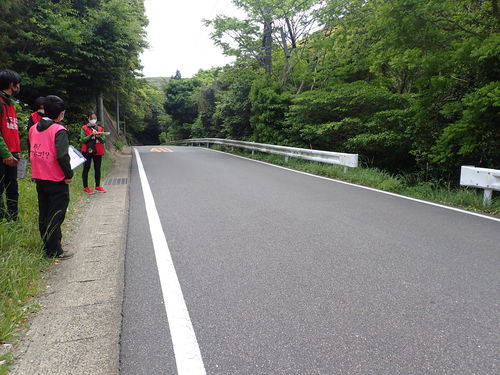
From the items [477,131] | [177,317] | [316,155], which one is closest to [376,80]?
[316,155]

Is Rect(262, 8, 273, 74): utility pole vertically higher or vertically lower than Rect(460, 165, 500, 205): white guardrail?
higher

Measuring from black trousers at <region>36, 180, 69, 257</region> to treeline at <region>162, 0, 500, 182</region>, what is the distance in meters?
7.47

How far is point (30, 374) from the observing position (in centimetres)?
215

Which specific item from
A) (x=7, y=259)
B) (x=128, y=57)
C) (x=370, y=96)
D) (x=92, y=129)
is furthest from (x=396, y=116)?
(x=7, y=259)

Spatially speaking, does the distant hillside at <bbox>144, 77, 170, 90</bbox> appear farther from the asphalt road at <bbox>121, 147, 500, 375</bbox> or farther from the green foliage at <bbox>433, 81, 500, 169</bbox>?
the asphalt road at <bbox>121, 147, 500, 375</bbox>

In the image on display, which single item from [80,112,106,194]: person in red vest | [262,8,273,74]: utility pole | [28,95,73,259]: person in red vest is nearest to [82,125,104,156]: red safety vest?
[80,112,106,194]: person in red vest

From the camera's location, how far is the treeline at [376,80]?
8.13m

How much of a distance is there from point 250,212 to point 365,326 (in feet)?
11.4

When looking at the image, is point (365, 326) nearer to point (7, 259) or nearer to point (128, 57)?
point (7, 259)

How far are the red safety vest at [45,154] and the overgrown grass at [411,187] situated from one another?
6634 millimetres

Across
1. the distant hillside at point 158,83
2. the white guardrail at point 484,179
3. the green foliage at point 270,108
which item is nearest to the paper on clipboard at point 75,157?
the white guardrail at point 484,179

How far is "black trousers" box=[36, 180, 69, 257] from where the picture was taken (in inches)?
154

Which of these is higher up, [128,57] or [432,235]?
[128,57]

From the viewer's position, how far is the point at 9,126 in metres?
4.36
